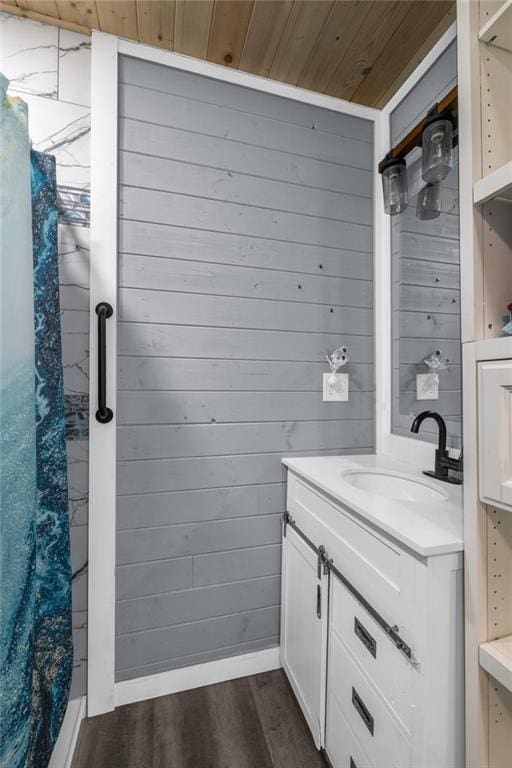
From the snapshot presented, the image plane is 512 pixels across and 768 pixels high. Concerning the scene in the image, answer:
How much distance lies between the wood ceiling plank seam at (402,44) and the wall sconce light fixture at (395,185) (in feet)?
1.28

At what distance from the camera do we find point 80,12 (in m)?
1.26

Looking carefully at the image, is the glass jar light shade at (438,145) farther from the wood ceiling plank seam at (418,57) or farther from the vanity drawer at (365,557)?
the vanity drawer at (365,557)

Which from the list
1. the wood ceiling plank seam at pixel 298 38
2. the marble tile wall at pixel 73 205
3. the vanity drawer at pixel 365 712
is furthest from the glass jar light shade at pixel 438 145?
the vanity drawer at pixel 365 712

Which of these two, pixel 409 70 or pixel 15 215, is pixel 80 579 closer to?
pixel 15 215

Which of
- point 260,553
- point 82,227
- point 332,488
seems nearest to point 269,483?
point 260,553

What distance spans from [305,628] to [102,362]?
1.17 m

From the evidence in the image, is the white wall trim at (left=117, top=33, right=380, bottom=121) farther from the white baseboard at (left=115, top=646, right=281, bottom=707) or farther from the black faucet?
the white baseboard at (left=115, top=646, right=281, bottom=707)

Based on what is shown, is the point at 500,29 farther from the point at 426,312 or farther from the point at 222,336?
the point at 222,336

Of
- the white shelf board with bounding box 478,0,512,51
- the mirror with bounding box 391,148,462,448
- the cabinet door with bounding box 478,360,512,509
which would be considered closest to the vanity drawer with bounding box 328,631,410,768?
the cabinet door with bounding box 478,360,512,509

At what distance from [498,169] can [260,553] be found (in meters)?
1.45

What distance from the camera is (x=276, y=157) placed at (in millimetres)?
1533

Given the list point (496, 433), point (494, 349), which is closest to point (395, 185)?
point (494, 349)

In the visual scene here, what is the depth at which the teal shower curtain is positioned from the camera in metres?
0.79

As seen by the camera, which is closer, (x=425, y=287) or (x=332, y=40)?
(x=332, y=40)
